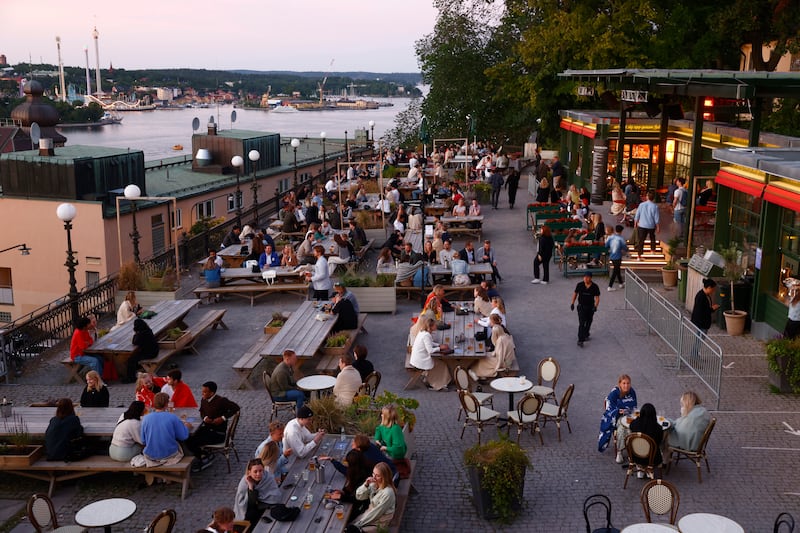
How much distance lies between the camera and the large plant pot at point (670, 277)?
65.2ft

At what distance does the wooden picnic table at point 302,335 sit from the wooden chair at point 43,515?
5.45 meters

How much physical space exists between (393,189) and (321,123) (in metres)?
172

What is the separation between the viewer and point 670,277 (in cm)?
1989

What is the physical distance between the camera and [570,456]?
11336 mm

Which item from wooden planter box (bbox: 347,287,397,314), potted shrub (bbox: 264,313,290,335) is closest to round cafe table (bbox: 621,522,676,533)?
potted shrub (bbox: 264,313,290,335)

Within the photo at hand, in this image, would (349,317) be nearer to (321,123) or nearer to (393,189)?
(393,189)

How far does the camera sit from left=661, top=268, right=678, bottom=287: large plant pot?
1988 cm

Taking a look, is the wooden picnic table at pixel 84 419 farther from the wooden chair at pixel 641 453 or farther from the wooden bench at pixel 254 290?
the wooden bench at pixel 254 290

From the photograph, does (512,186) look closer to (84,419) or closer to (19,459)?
(84,419)

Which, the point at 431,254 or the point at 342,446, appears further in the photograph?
the point at 431,254

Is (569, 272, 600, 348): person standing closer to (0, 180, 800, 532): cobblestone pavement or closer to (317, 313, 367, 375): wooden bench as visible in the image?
(0, 180, 800, 532): cobblestone pavement

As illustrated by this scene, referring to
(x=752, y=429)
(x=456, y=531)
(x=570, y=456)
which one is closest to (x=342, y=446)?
(x=456, y=531)

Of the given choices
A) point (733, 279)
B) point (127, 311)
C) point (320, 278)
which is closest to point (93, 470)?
point (127, 311)

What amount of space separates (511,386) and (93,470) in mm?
5963
